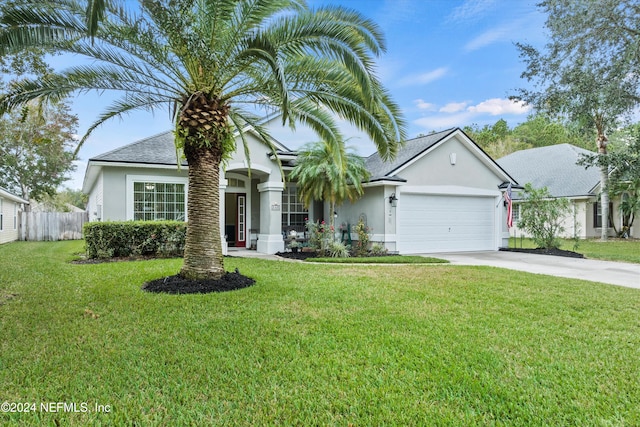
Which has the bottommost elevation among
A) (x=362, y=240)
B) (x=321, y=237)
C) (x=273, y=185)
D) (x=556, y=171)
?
(x=362, y=240)

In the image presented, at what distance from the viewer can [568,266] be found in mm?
10727

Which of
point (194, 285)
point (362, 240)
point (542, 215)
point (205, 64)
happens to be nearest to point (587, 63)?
point (542, 215)

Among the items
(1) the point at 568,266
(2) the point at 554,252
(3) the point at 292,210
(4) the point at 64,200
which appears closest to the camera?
(1) the point at 568,266

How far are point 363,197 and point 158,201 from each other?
764cm

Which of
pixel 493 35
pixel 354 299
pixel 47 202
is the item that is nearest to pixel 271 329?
pixel 354 299

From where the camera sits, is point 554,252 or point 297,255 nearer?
point 297,255

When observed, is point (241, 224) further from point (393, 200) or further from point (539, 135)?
point (539, 135)

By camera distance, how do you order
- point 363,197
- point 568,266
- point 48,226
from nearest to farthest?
point 568,266 → point 363,197 → point 48,226

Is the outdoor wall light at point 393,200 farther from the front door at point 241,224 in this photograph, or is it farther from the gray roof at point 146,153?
the gray roof at point 146,153

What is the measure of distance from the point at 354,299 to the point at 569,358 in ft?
10.4

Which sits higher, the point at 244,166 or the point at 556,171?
the point at 556,171

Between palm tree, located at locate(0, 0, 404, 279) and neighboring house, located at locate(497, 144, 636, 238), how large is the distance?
1488 cm

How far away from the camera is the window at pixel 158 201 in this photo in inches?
498

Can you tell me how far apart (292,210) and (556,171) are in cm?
1897
